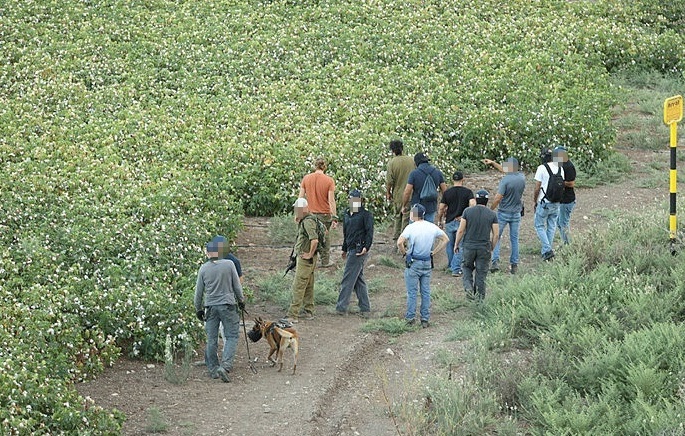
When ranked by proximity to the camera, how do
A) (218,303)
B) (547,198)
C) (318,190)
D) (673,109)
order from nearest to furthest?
(218,303)
(673,109)
(318,190)
(547,198)

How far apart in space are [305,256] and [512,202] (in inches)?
123

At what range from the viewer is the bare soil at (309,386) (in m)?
10.1

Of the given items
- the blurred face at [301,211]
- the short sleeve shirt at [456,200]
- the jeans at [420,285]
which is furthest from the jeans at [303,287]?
the short sleeve shirt at [456,200]

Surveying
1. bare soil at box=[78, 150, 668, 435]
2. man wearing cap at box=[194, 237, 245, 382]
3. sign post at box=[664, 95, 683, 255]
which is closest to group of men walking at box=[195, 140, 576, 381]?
man wearing cap at box=[194, 237, 245, 382]

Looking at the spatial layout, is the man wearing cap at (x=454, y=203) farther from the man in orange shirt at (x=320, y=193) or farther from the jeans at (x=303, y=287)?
the jeans at (x=303, y=287)

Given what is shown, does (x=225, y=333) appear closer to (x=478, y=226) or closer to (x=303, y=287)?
(x=303, y=287)

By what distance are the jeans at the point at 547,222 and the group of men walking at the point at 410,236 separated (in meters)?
0.01

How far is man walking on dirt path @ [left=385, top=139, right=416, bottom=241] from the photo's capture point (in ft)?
49.9

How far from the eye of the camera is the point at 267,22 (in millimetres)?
23781

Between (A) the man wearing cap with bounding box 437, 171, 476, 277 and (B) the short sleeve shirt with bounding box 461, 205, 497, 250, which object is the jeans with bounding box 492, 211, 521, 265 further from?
(B) the short sleeve shirt with bounding box 461, 205, 497, 250

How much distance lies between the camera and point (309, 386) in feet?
36.3

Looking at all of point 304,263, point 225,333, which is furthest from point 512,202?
point 225,333

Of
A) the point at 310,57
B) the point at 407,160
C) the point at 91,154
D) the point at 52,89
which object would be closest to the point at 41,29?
the point at 52,89

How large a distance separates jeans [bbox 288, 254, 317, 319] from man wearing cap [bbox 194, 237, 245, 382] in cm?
176
